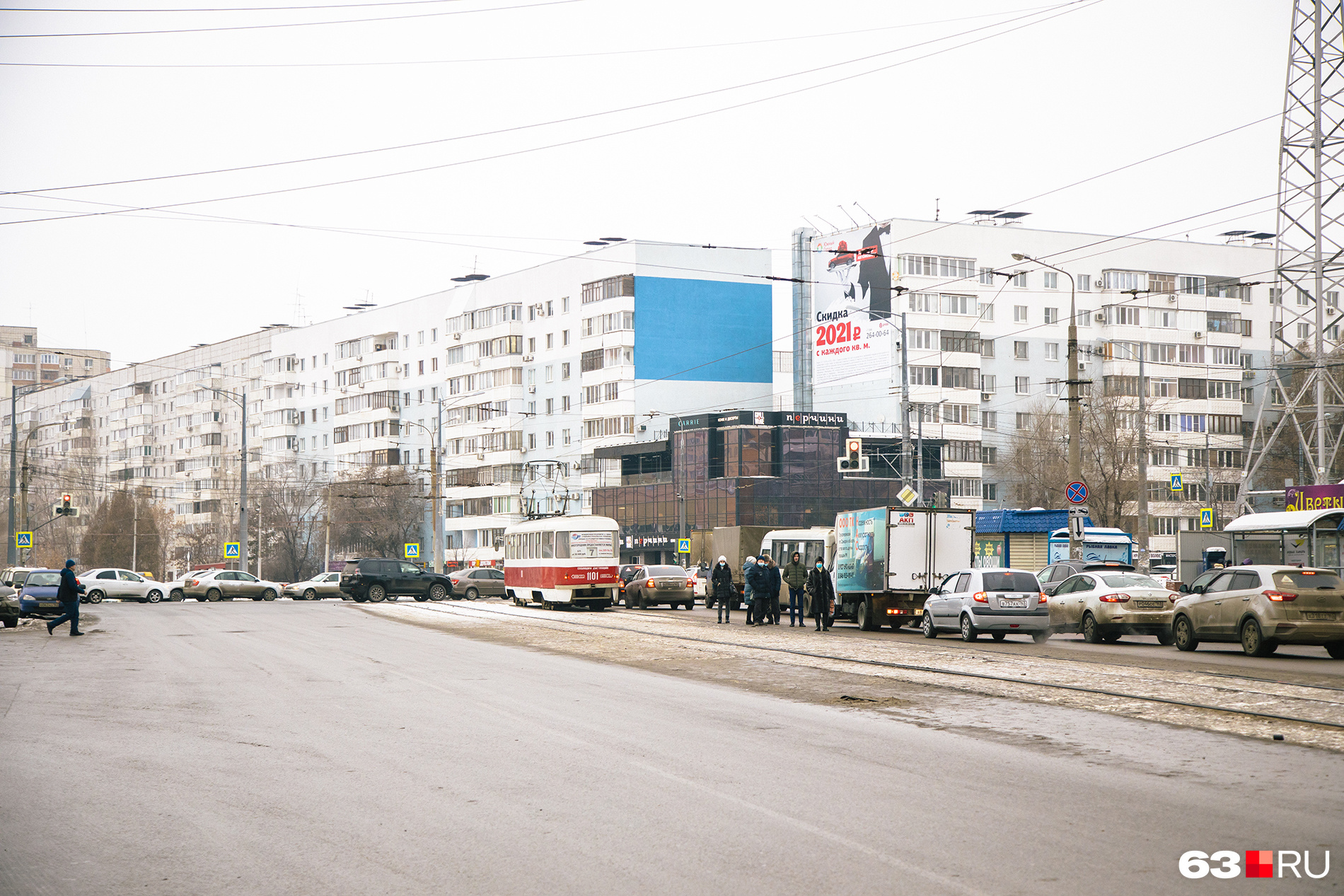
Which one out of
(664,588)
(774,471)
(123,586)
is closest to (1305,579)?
(664,588)

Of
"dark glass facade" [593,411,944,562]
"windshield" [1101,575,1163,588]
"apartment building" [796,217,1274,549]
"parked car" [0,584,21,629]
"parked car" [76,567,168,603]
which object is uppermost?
"apartment building" [796,217,1274,549]

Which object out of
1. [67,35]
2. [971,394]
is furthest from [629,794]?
[971,394]

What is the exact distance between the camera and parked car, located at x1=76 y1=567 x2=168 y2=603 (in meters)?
58.6

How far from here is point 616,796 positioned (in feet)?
28.4

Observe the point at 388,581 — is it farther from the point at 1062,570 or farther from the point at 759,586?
the point at 1062,570

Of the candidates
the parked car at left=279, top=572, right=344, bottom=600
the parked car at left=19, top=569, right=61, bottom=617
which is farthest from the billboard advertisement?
the parked car at left=279, top=572, right=344, bottom=600

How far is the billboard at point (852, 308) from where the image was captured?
88312 mm

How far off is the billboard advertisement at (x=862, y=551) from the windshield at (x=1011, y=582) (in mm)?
4427

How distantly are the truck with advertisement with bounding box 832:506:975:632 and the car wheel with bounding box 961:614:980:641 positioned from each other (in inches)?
150

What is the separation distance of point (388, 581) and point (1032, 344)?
55.3 metres

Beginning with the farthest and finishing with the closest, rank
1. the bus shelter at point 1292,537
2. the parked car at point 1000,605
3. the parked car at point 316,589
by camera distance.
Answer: the parked car at point 316,589 → the bus shelter at point 1292,537 → the parked car at point 1000,605

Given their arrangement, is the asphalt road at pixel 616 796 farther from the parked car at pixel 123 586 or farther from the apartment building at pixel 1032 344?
the apartment building at pixel 1032 344

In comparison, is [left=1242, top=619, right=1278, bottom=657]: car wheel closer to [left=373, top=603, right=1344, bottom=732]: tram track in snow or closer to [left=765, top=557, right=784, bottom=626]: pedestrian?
[left=373, top=603, right=1344, bottom=732]: tram track in snow

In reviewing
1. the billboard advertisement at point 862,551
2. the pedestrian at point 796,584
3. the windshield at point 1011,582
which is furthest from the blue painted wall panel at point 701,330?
the windshield at point 1011,582
